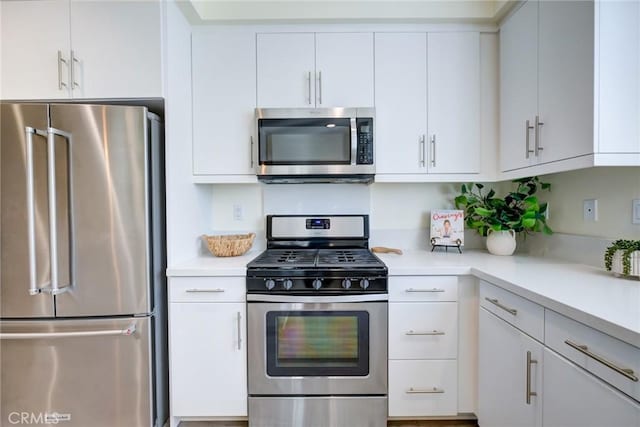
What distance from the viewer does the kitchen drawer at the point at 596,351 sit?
742 millimetres

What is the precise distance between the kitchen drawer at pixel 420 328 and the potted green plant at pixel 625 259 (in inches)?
25.9

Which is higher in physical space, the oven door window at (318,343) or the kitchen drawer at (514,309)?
the kitchen drawer at (514,309)

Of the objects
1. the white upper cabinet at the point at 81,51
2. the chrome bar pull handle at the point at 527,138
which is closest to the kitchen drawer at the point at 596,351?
the chrome bar pull handle at the point at 527,138

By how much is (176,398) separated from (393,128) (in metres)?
1.94

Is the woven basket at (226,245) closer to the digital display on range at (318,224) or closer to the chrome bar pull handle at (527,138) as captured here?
the digital display on range at (318,224)

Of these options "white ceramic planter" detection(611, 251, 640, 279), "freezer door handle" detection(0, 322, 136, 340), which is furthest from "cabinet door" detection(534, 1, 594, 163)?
"freezer door handle" detection(0, 322, 136, 340)

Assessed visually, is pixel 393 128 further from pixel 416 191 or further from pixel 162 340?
pixel 162 340

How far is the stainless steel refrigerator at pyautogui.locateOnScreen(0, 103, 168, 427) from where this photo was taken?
1.36m

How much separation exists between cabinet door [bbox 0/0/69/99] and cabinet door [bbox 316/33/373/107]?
1326 mm

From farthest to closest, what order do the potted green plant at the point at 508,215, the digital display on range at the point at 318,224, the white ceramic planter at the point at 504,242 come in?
the digital display on range at the point at 318,224 < the white ceramic planter at the point at 504,242 < the potted green plant at the point at 508,215

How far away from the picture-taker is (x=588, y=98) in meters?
1.17

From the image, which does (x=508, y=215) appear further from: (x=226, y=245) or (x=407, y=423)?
(x=226, y=245)

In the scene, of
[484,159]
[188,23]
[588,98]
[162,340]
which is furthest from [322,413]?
[188,23]

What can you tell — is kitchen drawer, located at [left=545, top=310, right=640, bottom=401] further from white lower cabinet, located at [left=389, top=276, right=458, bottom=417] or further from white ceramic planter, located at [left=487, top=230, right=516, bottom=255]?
white ceramic planter, located at [left=487, top=230, right=516, bottom=255]
